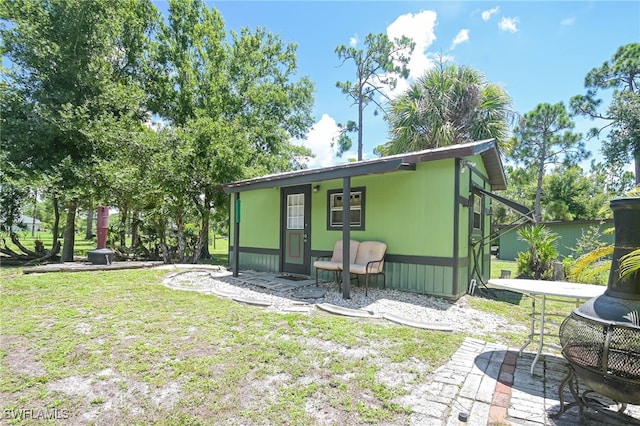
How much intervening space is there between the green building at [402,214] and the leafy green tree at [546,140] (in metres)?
12.6

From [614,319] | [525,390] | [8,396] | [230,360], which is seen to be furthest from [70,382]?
[614,319]

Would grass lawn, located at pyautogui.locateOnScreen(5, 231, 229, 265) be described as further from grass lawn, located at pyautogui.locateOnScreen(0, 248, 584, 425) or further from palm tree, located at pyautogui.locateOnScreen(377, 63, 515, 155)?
palm tree, located at pyautogui.locateOnScreen(377, 63, 515, 155)

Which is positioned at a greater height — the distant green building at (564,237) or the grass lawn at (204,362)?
the distant green building at (564,237)

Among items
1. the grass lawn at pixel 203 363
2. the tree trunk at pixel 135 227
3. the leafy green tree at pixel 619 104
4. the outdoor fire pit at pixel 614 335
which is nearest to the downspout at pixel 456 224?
the grass lawn at pixel 203 363

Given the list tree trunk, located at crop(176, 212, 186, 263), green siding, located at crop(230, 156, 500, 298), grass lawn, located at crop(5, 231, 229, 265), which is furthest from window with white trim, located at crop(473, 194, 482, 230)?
tree trunk, located at crop(176, 212, 186, 263)

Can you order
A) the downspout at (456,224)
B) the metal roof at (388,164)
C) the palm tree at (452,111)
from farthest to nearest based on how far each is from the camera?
the palm tree at (452,111) < the downspout at (456,224) < the metal roof at (388,164)

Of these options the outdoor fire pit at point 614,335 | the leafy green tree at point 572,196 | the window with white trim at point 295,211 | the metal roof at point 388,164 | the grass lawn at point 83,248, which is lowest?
the grass lawn at point 83,248

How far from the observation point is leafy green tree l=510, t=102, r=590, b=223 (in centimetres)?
1802

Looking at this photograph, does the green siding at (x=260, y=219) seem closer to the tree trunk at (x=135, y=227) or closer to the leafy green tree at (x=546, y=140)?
the tree trunk at (x=135, y=227)

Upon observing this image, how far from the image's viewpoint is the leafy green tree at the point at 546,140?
59.1 ft

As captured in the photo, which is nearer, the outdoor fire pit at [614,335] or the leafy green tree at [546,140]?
the outdoor fire pit at [614,335]

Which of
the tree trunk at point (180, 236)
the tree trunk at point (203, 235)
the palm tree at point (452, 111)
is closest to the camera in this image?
the palm tree at point (452, 111)

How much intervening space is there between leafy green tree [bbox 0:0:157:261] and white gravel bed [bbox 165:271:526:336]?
604 centimetres

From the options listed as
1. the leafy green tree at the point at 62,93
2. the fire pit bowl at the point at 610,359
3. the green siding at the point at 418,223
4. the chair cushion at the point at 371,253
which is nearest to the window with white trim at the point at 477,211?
the green siding at the point at 418,223
